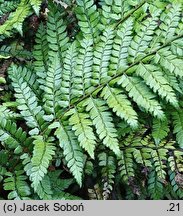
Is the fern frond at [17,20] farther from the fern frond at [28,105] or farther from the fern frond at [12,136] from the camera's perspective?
the fern frond at [12,136]

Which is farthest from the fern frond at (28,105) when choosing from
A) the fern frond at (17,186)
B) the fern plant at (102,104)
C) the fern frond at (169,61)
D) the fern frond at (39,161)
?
the fern frond at (169,61)

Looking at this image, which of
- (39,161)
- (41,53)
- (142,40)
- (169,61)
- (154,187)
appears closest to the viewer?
(39,161)

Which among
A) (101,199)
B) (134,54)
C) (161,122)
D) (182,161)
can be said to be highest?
(134,54)

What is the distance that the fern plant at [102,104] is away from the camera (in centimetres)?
236

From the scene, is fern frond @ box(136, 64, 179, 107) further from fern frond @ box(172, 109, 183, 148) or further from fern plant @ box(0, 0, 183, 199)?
fern frond @ box(172, 109, 183, 148)

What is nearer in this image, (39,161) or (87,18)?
(39,161)

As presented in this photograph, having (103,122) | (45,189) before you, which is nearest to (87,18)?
(103,122)

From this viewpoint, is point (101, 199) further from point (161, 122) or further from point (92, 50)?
point (92, 50)

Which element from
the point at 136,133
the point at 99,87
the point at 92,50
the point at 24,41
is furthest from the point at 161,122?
the point at 24,41

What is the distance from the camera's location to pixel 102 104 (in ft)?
7.98

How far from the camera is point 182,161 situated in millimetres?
2555

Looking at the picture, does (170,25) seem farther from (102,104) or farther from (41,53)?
(41,53)

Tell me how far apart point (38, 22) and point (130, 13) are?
29.1 inches

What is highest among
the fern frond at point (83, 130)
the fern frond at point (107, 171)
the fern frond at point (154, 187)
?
the fern frond at point (83, 130)
